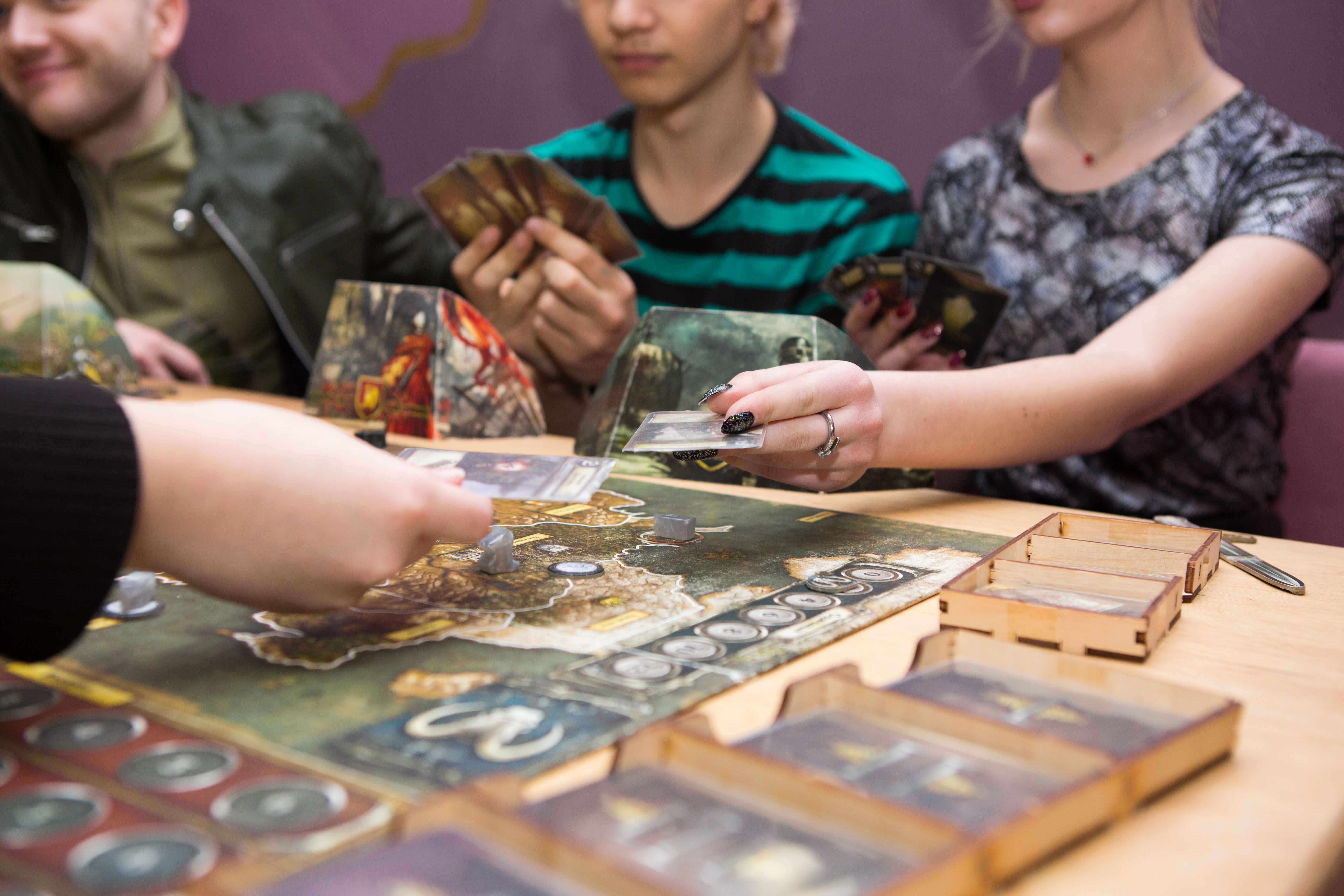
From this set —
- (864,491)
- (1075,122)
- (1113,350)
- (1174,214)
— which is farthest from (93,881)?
(1075,122)

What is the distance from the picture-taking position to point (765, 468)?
0.92 meters

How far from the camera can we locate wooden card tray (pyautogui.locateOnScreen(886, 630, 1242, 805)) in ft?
1.52

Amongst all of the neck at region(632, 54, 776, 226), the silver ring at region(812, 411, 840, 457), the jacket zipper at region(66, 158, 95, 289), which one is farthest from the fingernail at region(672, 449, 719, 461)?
Result: the jacket zipper at region(66, 158, 95, 289)

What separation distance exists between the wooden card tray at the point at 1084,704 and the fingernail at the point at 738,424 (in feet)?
0.94

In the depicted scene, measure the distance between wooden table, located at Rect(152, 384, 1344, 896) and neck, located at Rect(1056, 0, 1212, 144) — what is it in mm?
842

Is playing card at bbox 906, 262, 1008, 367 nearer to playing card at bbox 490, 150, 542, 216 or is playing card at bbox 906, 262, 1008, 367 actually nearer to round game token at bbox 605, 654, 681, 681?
playing card at bbox 490, 150, 542, 216

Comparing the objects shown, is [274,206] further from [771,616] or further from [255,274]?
[771,616]

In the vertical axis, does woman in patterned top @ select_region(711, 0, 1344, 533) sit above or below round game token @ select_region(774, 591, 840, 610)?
above

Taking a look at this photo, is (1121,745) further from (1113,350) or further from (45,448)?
(1113,350)

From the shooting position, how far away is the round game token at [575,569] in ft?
2.53

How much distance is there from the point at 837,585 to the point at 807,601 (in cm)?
5

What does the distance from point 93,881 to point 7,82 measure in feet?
6.95

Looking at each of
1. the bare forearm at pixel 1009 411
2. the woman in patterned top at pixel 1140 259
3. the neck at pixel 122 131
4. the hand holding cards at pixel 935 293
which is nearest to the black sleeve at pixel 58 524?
the bare forearm at pixel 1009 411

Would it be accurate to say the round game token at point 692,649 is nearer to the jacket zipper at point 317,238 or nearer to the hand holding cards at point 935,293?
the hand holding cards at point 935,293
